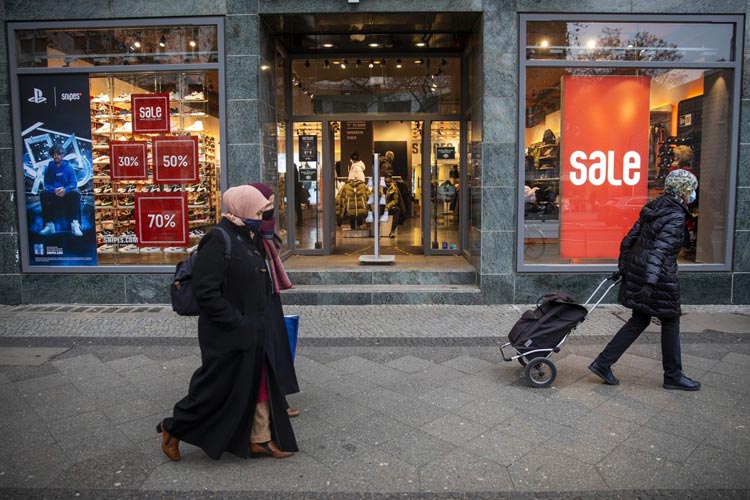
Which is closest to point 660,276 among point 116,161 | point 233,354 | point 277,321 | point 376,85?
point 277,321

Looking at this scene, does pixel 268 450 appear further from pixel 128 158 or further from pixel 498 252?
pixel 128 158

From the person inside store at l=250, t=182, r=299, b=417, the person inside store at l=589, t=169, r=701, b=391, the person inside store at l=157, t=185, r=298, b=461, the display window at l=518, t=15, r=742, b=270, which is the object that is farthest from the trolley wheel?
the display window at l=518, t=15, r=742, b=270

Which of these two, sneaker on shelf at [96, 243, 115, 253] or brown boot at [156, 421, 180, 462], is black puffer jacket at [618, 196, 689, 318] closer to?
brown boot at [156, 421, 180, 462]

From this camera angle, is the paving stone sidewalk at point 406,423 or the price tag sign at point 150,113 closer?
the paving stone sidewalk at point 406,423

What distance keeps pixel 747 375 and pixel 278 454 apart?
4.56 m

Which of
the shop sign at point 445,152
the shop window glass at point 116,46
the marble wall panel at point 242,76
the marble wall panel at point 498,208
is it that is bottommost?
the marble wall panel at point 498,208

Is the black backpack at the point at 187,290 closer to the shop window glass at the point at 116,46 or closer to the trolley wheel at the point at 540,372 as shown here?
the trolley wheel at the point at 540,372

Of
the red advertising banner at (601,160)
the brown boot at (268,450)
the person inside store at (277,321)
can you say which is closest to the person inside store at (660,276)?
the person inside store at (277,321)

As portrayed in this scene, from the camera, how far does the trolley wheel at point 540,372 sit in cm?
557

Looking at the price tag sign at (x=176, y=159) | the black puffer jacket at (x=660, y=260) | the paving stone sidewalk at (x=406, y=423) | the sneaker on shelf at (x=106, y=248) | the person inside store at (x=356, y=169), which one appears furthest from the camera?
the person inside store at (x=356, y=169)

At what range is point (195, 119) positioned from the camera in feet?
30.8

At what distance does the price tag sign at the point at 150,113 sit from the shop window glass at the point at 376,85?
108 inches

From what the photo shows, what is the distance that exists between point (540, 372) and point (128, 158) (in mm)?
6947

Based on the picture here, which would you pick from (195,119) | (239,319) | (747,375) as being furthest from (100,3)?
(747,375)
